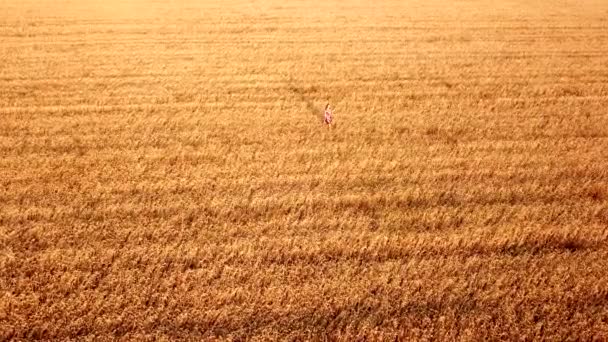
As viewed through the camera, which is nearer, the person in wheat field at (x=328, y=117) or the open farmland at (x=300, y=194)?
the open farmland at (x=300, y=194)

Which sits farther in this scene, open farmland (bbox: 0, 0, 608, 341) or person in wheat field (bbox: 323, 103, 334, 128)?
person in wheat field (bbox: 323, 103, 334, 128)

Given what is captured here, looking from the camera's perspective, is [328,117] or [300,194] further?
[328,117]

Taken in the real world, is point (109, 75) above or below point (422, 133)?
above

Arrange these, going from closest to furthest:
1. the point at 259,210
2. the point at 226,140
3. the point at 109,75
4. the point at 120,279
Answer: the point at 120,279 < the point at 259,210 < the point at 226,140 < the point at 109,75

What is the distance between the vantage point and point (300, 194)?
7.47 m

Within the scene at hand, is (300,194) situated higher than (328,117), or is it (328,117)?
(328,117)

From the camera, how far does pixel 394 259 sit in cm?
625

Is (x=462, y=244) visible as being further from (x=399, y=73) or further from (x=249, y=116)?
(x=399, y=73)

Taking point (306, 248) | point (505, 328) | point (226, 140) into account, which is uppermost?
point (226, 140)

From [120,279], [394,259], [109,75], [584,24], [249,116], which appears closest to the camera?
[120,279]

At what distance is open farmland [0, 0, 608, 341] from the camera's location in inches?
215

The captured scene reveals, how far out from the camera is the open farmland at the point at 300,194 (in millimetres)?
5469

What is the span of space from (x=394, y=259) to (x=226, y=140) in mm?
3902

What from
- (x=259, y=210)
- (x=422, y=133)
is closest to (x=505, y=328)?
(x=259, y=210)
